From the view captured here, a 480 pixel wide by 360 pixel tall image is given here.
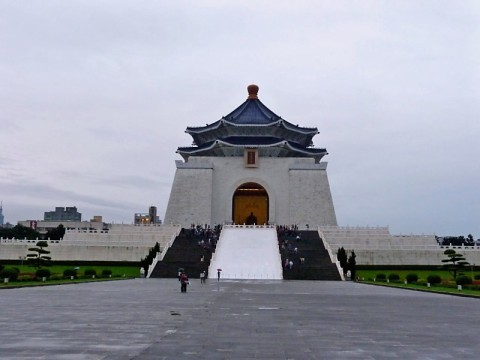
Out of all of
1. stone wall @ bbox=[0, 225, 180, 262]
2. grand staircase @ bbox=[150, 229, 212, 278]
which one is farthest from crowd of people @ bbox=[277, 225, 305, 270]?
stone wall @ bbox=[0, 225, 180, 262]

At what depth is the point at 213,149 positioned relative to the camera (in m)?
45.4

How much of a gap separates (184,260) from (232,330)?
21014mm

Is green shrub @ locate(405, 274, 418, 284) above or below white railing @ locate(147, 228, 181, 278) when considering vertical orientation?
below

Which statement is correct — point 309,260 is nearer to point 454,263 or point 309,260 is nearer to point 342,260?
point 342,260

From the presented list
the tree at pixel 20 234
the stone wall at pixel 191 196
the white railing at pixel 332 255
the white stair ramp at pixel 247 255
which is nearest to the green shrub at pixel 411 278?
the white railing at pixel 332 255

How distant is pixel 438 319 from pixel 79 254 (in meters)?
25.9

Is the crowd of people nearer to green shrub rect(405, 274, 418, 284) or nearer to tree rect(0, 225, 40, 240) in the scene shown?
green shrub rect(405, 274, 418, 284)

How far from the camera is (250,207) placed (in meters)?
51.1

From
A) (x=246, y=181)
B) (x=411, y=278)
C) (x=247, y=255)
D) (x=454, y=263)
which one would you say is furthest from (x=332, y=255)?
(x=246, y=181)

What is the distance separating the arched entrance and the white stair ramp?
14822 millimetres

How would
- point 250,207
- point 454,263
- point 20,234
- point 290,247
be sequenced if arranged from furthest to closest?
1. point 20,234
2. point 250,207
3. point 290,247
4. point 454,263

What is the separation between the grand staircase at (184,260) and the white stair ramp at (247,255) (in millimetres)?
569

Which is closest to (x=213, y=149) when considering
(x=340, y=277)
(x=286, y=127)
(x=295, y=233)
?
(x=286, y=127)

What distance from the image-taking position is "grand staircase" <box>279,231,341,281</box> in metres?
26.6
